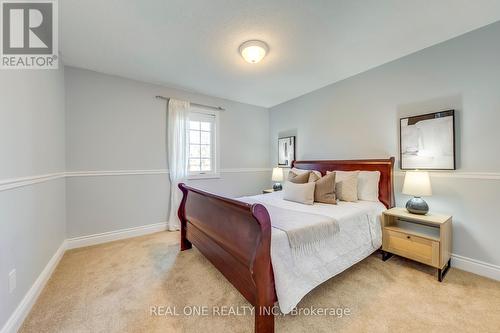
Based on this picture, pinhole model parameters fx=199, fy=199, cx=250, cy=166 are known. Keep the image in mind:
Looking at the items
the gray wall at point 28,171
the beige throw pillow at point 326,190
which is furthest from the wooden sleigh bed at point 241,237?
the gray wall at point 28,171

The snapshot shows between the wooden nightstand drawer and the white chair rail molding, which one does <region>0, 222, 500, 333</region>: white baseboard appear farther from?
the wooden nightstand drawer

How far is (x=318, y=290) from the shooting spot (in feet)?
5.98

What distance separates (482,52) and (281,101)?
114 inches

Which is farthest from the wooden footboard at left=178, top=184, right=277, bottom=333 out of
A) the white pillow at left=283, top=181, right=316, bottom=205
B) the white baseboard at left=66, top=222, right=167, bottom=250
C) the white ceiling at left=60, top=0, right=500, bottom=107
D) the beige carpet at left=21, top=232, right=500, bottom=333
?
the white ceiling at left=60, top=0, right=500, bottom=107

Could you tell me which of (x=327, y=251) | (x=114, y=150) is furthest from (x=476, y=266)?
(x=114, y=150)

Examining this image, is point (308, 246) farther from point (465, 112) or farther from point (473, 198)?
point (465, 112)

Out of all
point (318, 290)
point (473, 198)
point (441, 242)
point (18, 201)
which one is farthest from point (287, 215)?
point (18, 201)

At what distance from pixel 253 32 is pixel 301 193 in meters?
1.94

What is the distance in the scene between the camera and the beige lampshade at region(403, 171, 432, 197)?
2135 mm

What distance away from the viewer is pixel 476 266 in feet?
6.84

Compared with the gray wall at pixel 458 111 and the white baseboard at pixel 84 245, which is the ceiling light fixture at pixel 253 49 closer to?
the gray wall at pixel 458 111

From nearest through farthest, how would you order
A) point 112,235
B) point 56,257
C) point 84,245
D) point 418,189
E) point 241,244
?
1. point 241,244
2. point 418,189
3. point 56,257
4. point 84,245
5. point 112,235

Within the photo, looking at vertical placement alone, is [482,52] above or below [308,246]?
above

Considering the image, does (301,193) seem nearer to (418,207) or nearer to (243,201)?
(243,201)
